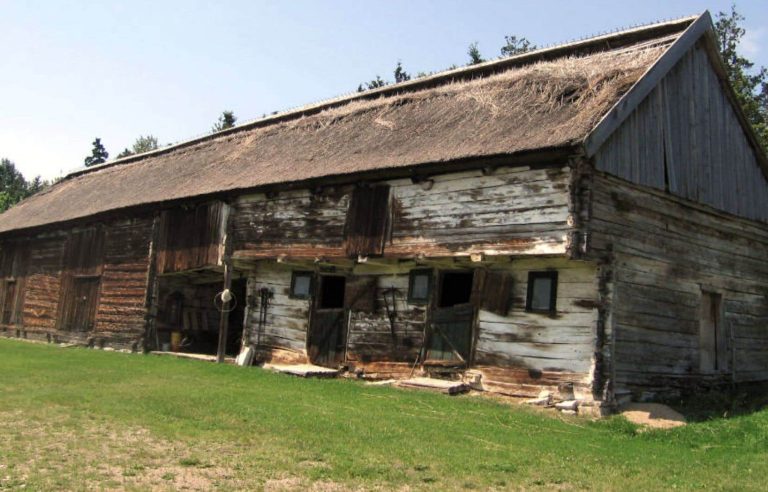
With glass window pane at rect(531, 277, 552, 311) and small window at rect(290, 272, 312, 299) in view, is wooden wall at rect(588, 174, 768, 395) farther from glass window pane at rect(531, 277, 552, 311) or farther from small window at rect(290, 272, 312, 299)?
small window at rect(290, 272, 312, 299)

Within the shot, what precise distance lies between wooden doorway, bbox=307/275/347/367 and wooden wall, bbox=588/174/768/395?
20.2 feet

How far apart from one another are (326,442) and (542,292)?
5.79m

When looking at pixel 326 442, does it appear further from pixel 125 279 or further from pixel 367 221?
pixel 125 279

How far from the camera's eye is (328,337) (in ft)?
53.5

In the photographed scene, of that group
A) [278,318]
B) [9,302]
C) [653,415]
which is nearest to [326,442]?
[653,415]

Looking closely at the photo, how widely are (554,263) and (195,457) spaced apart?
7322 mm

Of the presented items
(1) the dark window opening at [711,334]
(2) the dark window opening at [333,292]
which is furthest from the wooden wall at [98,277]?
(1) the dark window opening at [711,334]

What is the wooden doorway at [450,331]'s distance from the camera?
44.6ft

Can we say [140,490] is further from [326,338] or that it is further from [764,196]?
[764,196]

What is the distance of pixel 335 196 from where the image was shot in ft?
50.6

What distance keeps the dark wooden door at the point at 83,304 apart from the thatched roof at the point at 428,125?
6.94 feet

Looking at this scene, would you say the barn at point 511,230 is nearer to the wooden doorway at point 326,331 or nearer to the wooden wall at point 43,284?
the wooden doorway at point 326,331

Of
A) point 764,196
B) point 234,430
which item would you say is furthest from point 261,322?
point 764,196

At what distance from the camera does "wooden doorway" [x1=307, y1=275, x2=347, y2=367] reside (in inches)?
632
